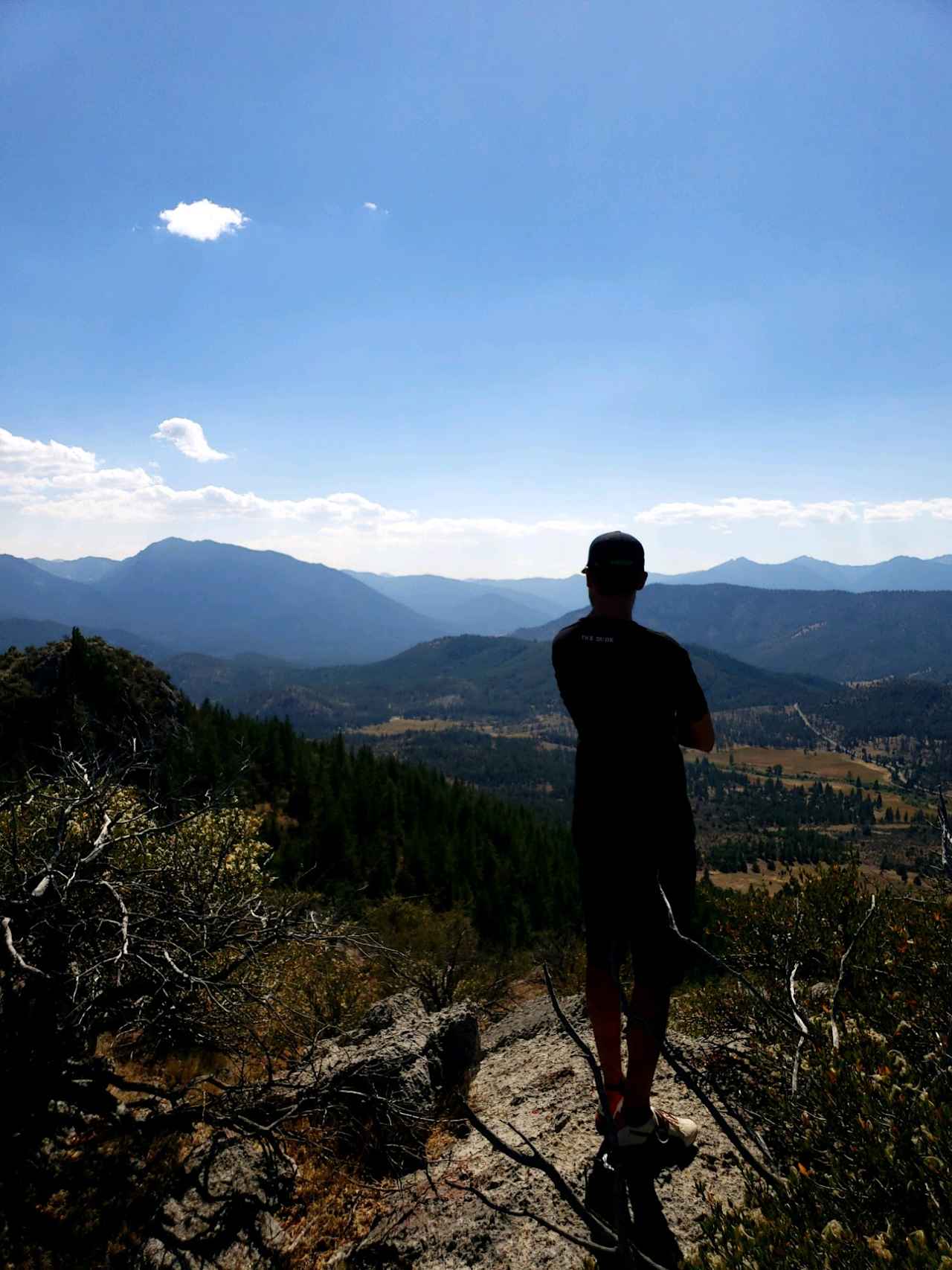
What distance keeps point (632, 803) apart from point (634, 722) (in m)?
0.49

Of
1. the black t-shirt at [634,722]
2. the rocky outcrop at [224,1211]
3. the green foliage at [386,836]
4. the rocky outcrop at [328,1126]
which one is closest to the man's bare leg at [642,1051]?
the black t-shirt at [634,722]

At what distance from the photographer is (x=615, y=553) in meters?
4.11

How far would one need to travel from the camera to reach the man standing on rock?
12.6ft

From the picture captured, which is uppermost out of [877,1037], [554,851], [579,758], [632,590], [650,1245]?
[632,590]

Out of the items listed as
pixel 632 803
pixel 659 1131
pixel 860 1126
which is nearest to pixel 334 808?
pixel 659 1131

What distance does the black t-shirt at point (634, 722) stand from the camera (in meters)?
3.84

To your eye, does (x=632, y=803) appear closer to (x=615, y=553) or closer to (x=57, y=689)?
(x=615, y=553)

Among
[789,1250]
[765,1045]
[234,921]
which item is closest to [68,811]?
[234,921]

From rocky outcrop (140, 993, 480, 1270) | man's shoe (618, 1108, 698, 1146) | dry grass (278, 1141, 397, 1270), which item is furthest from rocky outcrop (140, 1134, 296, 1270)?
man's shoe (618, 1108, 698, 1146)

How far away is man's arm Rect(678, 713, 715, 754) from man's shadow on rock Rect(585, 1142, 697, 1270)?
2.34 metres

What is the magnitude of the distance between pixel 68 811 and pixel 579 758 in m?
4.45

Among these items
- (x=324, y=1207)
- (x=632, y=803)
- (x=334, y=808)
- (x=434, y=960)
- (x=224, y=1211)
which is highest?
(x=632, y=803)

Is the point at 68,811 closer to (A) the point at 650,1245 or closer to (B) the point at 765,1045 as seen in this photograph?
(A) the point at 650,1245

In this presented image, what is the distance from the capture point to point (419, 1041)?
23.0 ft
